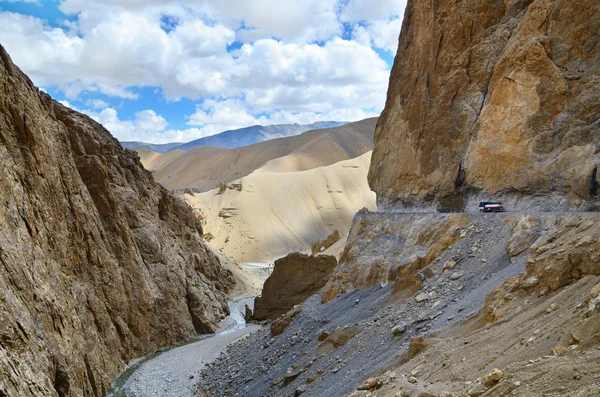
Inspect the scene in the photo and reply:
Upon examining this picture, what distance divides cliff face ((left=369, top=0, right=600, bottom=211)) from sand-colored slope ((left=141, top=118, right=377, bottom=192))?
407 ft

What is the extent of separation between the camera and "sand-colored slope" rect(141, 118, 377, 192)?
529 ft

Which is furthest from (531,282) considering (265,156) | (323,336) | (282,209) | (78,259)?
(265,156)

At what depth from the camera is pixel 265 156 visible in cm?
17912

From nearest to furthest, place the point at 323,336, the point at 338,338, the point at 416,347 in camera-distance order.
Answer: the point at 416,347 < the point at 338,338 < the point at 323,336

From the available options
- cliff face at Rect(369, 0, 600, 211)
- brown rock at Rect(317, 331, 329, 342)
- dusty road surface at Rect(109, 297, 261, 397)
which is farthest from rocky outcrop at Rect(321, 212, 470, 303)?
dusty road surface at Rect(109, 297, 261, 397)

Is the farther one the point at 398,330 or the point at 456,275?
the point at 456,275

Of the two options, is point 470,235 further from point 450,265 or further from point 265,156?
point 265,156

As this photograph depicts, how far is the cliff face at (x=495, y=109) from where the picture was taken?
741 inches

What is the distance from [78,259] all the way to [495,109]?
21.3 m

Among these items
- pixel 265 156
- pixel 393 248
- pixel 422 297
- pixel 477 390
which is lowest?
pixel 422 297

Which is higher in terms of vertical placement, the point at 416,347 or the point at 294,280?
the point at 416,347

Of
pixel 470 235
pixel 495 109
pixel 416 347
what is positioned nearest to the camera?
pixel 416 347

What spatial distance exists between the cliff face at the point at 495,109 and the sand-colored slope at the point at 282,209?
196 ft

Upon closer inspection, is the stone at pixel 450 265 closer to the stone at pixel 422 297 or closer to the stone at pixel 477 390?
the stone at pixel 422 297
